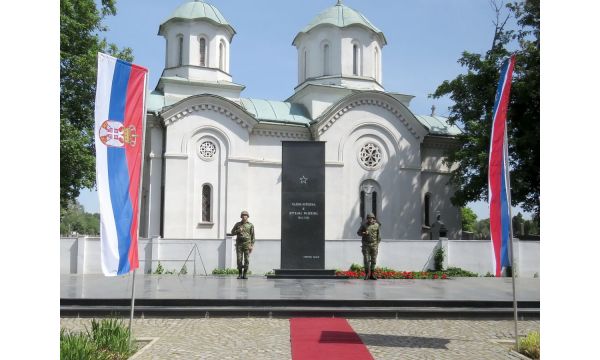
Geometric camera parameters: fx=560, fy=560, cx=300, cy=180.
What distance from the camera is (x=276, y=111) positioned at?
28922 millimetres

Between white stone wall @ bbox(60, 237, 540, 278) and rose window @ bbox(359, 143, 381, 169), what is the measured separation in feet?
28.3

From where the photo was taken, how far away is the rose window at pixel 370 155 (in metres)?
27.9

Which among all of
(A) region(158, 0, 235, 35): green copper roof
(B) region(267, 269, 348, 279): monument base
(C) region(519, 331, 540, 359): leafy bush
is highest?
(A) region(158, 0, 235, 35): green copper roof

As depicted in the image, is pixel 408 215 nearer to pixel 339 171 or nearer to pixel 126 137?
pixel 339 171

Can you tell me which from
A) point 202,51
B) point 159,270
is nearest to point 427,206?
point 202,51

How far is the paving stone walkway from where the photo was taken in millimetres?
7109

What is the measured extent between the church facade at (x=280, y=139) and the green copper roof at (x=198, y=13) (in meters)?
0.06

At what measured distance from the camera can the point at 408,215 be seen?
28000 mm

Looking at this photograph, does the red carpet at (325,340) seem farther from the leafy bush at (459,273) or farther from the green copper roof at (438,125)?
the green copper roof at (438,125)

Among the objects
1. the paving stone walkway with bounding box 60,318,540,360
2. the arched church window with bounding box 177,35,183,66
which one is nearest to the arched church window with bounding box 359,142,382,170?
the arched church window with bounding box 177,35,183,66

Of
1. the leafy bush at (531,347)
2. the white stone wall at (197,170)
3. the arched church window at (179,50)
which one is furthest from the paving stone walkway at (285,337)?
the arched church window at (179,50)

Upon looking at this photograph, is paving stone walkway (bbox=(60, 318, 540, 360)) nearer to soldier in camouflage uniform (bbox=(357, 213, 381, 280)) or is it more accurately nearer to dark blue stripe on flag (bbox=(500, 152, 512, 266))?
dark blue stripe on flag (bbox=(500, 152, 512, 266))

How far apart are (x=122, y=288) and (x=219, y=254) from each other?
21.9ft

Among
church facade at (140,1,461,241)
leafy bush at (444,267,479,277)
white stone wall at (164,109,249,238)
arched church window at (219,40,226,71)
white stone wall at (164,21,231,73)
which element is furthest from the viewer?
arched church window at (219,40,226,71)
